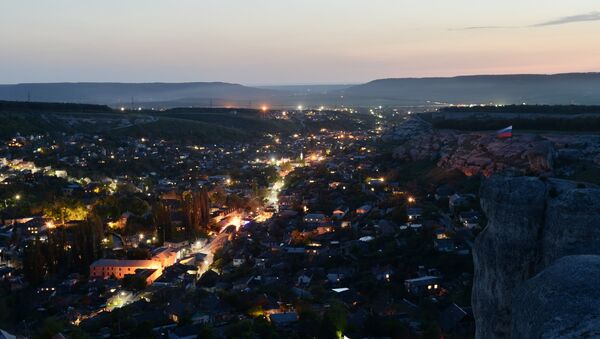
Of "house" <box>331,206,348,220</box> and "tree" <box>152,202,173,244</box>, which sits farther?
"house" <box>331,206,348,220</box>

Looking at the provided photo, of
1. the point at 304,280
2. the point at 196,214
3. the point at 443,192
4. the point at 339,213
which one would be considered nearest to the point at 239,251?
the point at 304,280

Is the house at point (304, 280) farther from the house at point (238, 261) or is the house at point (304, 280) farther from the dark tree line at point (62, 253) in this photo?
the dark tree line at point (62, 253)

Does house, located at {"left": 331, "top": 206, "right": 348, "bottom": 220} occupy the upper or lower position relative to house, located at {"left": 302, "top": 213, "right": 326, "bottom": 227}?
upper

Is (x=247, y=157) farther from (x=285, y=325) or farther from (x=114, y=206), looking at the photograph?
(x=285, y=325)

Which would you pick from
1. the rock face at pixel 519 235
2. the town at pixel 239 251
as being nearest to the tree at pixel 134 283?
the town at pixel 239 251

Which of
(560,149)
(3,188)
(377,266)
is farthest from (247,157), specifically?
(377,266)

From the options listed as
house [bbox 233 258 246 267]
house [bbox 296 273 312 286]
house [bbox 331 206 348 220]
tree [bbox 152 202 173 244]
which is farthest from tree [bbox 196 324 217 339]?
house [bbox 331 206 348 220]

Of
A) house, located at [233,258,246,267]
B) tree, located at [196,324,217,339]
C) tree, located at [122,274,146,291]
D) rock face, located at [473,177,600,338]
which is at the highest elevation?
rock face, located at [473,177,600,338]

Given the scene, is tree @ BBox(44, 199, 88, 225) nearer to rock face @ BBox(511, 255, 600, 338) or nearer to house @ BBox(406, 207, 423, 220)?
house @ BBox(406, 207, 423, 220)
